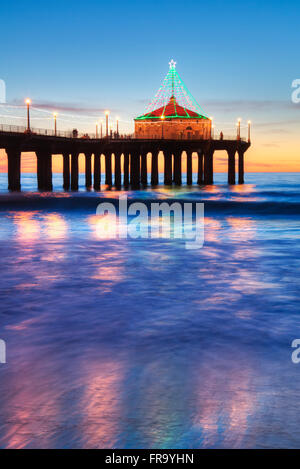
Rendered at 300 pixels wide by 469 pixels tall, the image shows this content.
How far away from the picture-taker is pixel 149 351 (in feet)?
22.3

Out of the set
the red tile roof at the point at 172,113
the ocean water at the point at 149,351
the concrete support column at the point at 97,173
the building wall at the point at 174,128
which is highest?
the red tile roof at the point at 172,113

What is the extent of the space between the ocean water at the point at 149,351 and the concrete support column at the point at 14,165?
37.9 meters

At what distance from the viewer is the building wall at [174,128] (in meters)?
81.3

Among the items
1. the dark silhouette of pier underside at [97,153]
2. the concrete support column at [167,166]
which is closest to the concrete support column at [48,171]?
the dark silhouette of pier underside at [97,153]

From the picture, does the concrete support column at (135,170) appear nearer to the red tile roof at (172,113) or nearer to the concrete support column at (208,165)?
the concrete support column at (208,165)

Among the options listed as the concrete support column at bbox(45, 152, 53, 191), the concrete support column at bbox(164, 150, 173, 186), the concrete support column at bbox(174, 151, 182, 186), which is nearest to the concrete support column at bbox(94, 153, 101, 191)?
the concrete support column at bbox(45, 152, 53, 191)

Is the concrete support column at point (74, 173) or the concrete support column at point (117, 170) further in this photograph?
the concrete support column at point (117, 170)

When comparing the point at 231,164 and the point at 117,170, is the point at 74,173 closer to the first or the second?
the point at 117,170

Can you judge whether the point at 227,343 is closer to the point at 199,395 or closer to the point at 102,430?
the point at 199,395

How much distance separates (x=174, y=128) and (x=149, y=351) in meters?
76.6

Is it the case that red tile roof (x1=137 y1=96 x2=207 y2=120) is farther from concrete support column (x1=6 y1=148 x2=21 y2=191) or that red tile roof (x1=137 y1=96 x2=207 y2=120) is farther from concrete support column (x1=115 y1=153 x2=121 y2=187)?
concrete support column (x1=6 y1=148 x2=21 y2=191)

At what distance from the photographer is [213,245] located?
18.1 m

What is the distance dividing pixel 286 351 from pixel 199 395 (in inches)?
73.0

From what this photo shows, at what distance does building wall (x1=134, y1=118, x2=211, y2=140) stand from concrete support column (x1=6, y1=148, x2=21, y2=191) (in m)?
31.9
